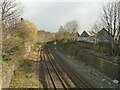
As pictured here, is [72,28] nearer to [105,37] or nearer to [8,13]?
[105,37]

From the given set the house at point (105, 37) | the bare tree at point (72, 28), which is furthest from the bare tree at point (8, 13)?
the bare tree at point (72, 28)

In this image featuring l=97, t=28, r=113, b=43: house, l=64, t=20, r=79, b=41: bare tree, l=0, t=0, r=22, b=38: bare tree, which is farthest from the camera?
l=64, t=20, r=79, b=41: bare tree

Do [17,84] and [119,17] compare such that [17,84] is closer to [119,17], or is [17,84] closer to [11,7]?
[11,7]

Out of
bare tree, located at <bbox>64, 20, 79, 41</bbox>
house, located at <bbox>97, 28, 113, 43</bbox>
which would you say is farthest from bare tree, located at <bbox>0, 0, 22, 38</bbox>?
bare tree, located at <bbox>64, 20, 79, 41</bbox>

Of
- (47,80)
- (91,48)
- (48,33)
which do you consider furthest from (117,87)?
(48,33)

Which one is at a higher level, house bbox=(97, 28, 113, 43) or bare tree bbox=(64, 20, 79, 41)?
bare tree bbox=(64, 20, 79, 41)

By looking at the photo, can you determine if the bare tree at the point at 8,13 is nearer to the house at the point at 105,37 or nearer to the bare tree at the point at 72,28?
the house at the point at 105,37

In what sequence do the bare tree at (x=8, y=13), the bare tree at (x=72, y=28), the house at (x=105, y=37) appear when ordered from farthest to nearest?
the bare tree at (x=72, y=28)
the house at (x=105, y=37)
the bare tree at (x=8, y=13)

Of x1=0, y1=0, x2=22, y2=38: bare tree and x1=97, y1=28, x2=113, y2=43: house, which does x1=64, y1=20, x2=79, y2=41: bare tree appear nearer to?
x1=97, y1=28, x2=113, y2=43: house

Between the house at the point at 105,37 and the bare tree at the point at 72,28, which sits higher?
the bare tree at the point at 72,28

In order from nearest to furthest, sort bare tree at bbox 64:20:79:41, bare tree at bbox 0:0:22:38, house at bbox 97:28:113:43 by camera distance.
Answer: bare tree at bbox 0:0:22:38
house at bbox 97:28:113:43
bare tree at bbox 64:20:79:41

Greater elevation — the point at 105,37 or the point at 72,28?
the point at 72,28

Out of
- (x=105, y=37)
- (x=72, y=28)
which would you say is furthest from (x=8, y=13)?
(x=72, y=28)

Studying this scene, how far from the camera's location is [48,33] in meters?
154
